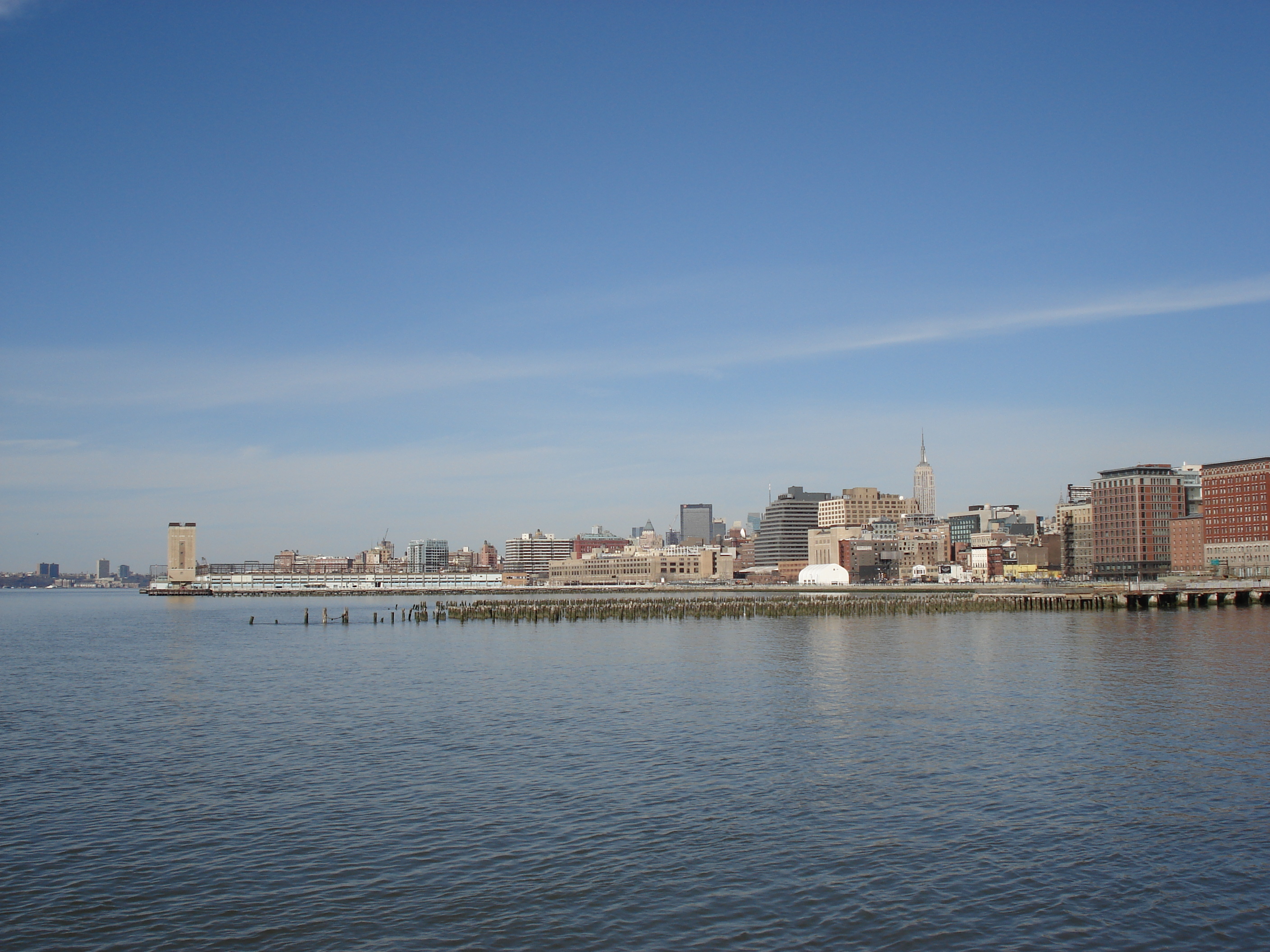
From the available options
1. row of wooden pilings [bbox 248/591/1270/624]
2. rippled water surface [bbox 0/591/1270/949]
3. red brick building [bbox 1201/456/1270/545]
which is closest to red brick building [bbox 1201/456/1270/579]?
red brick building [bbox 1201/456/1270/545]

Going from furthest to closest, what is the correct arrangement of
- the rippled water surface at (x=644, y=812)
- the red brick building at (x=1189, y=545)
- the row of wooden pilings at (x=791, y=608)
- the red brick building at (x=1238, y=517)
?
the red brick building at (x=1189, y=545) < the red brick building at (x=1238, y=517) < the row of wooden pilings at (x=791, y=608) < the rippled water surface at (x=644, y=812)

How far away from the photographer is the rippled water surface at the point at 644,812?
60.4ft

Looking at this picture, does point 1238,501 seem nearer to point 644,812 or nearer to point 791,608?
point 791,608

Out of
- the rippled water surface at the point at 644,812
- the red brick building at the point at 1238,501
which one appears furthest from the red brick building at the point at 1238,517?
the rippled water surface at the point at 644,812

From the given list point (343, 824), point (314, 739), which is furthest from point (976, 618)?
point (343, 824)

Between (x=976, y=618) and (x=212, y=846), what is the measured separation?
9394 centimetres

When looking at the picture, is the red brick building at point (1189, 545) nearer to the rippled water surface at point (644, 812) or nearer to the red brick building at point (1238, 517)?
the red brick building at point (1238, 517)

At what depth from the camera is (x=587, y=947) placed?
56.9 ft

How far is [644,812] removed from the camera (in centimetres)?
2516

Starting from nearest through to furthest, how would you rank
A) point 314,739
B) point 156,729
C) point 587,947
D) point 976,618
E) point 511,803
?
point 587,947
point 511,803
point 314,739
point 156,729
point 976,618

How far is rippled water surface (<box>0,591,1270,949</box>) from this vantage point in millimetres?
18422

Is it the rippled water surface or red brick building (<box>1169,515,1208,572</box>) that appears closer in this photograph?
the rippled water surface

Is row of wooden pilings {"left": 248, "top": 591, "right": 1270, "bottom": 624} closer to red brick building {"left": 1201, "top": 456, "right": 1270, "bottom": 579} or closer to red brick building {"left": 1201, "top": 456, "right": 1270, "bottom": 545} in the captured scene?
red brick building {"left": 1201, "top": 456, "right": 1270, "bottom": 579}

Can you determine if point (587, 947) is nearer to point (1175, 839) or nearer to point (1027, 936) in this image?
point (1027, 936)
